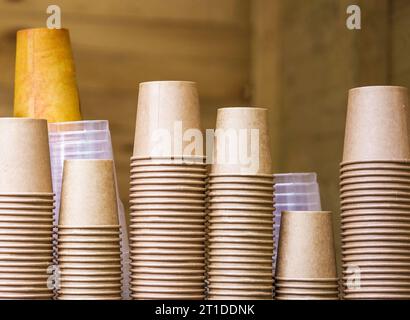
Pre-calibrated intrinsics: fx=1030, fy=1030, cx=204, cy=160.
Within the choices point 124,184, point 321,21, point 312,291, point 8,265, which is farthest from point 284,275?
point 321,21

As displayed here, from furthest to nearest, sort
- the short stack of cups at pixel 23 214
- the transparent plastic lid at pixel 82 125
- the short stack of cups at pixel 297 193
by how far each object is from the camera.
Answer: the short stack of cups at pixel 297 193
the transparent plastic lid at pixel 82 125
the short stack of cups at pixel 23 214

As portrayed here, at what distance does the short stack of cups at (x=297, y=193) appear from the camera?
2.52 meters

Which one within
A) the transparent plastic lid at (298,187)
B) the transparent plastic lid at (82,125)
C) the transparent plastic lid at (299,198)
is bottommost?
the transparent plastic lid at (299,198)

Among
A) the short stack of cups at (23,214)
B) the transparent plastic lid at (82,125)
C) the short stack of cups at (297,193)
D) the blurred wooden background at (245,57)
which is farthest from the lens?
the blurred wooden background at (245,57)

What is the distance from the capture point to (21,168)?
2143 mm

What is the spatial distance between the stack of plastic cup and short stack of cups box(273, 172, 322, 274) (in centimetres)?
43

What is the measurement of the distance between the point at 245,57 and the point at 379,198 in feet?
5.03

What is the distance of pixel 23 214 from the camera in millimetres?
2137

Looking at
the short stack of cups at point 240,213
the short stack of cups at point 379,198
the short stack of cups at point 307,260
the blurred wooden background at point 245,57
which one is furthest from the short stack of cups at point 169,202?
the blurred wooden background at point 245,57

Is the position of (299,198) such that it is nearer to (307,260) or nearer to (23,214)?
(307,260)

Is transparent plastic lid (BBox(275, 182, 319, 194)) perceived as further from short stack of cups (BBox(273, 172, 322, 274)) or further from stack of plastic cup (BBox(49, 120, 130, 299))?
stack of plastic cup (BBox(49, 120, 130, 299))

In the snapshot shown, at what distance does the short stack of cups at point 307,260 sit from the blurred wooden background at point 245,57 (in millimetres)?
1100

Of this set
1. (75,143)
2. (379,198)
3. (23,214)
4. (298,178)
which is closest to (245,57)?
(298,178)

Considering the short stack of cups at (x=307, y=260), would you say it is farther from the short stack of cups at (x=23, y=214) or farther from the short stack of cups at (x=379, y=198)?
the short stack of cups at (x=23, y=214)
